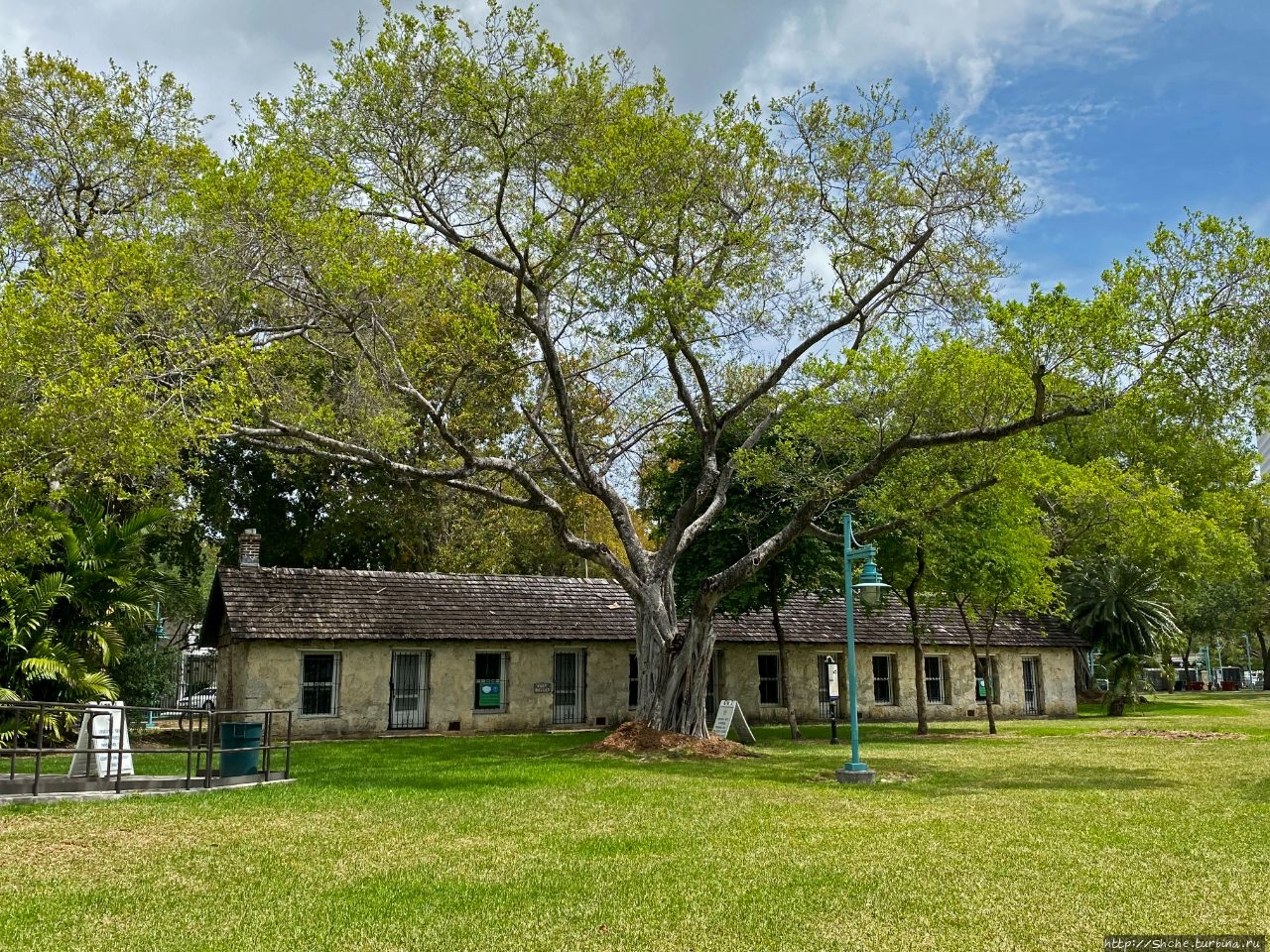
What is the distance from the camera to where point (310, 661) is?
80.7 feet

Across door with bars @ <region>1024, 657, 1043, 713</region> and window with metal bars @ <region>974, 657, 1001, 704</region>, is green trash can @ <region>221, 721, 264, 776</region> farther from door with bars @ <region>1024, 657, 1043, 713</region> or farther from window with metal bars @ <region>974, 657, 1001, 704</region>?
door with bars @ <region>1024, 657, 1043, 713</region>

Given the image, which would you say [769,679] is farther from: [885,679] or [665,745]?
[665,745]

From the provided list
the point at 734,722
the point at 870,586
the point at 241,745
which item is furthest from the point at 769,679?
the point at 241,745

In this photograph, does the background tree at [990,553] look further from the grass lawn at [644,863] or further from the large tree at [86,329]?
the large tree at [86,329]

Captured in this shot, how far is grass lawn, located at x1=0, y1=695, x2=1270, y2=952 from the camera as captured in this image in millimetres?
6465

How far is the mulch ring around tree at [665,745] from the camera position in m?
18.2

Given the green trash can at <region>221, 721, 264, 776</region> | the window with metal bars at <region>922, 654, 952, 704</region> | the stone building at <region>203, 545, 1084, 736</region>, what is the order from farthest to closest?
the window with metal bars at <region>922, 654, 952, 704</region> → the stone building at <region>203, 545, 1084, 736</region> → the green trash can at <region>221, 721, 264, 776</region>

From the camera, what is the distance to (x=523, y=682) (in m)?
27.1

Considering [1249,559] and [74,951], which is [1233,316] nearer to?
[74,951]

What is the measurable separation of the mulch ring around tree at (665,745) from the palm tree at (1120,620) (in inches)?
915

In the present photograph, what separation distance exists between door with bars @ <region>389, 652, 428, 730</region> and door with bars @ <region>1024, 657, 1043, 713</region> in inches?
866

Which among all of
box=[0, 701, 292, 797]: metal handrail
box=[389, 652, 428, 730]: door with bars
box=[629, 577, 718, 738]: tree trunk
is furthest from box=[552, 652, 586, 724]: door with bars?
box=[0, 701, 292, 797]: metal handrail

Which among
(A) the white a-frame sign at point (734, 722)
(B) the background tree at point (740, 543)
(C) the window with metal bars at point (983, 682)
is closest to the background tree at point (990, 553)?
(B) the background tree at point (740, 543)

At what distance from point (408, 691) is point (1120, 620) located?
27.4 m
